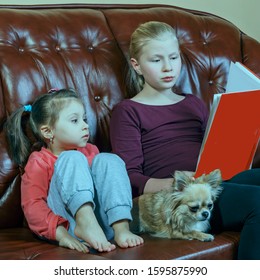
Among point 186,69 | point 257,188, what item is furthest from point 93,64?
point 257,188

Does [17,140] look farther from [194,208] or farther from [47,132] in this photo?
[194,208]

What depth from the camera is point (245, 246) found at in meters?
1.44

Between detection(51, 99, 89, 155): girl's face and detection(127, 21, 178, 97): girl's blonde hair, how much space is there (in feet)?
1.00

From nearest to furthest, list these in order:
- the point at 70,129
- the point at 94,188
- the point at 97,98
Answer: the point at 94,188
the point at 70,129
the point at 97,98

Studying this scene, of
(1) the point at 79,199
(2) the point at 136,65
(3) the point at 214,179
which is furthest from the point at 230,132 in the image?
(1) the point at 79,199

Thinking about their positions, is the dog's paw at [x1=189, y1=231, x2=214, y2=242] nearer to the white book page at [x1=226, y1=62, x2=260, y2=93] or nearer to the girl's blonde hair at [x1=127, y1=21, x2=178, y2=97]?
the white book page at [x1=226, y1=62, x2=260, y2=93]

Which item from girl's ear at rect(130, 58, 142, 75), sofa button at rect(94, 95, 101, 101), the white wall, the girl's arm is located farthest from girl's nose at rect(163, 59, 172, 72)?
the white wall

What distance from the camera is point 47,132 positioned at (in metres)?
1.71

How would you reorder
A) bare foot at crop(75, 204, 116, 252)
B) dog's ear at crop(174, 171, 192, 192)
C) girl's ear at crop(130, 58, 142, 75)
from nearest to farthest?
bare foot at crop(75, 204, 116, 252), dog's ear at crop(174, 171, 192, 192), girl's ear at crop(130, 58, 142, 75)

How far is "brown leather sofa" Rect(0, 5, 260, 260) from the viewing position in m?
1.74

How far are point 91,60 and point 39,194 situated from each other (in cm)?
55
